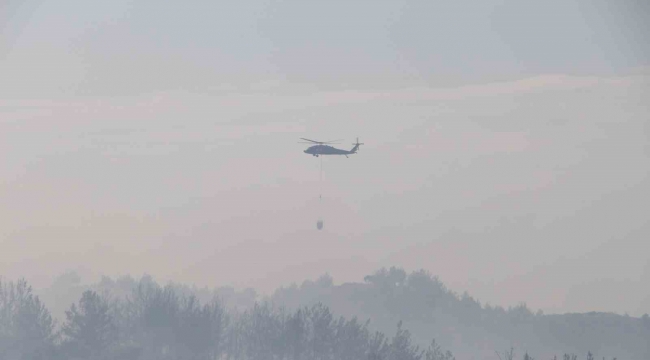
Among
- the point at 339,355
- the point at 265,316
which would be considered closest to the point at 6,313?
the point at 265,316

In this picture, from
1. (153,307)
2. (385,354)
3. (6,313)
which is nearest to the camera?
(385,354)

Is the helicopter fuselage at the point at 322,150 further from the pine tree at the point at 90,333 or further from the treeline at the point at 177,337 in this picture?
the pine tree at the point at 90,333

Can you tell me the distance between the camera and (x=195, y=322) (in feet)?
457

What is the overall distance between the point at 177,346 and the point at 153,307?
25.7ft

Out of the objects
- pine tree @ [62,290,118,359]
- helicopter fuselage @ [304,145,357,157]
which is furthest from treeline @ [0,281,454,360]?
helicopter fuselage @ [304,145,357,157]

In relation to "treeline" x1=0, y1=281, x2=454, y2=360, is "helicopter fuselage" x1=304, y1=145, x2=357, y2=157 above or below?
above

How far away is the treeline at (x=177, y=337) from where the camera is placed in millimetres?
127312

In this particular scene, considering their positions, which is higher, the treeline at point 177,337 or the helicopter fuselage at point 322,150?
the helicopter fuselage at point 322,150

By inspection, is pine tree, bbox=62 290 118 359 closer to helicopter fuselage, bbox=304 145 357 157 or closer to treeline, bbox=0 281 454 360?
treeline, bbox=0 281 454 360

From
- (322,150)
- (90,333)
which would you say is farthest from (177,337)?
(322,150)

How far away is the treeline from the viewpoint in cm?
12731

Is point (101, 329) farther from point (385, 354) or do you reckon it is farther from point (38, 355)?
point (385, 354)

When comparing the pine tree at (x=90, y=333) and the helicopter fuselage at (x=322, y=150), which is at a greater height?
the helicopter fuselage at (x=322, y=150)

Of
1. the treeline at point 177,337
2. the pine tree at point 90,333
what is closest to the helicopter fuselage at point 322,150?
the treeline at point 177,337
